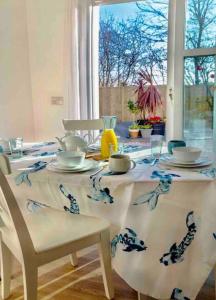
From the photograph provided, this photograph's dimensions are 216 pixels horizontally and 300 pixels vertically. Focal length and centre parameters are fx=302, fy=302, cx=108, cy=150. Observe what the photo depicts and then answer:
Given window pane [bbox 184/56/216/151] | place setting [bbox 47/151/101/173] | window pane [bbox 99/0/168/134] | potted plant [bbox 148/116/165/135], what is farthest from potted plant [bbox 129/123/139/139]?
place setting [bbox 47/151/101/173]

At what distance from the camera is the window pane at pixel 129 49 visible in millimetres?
3473

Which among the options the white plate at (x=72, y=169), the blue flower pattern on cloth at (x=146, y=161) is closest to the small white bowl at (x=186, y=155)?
the blue flower pattern on cloth at (x=146, y=161)

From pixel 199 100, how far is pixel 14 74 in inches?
82.6

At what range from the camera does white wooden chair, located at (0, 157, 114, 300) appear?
1.20 m

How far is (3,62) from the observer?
332cm

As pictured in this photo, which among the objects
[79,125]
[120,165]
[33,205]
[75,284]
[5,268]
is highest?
[79,125]

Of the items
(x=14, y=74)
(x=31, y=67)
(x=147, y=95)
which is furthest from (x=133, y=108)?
(x=14, y=74)

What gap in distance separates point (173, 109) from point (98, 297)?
2.17 m

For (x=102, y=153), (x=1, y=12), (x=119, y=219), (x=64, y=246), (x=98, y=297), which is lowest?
(x=98, y=297)

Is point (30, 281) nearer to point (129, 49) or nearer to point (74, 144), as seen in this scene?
point (74, 144)

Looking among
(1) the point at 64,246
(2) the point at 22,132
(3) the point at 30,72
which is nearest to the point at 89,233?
(1) the point at 64,246

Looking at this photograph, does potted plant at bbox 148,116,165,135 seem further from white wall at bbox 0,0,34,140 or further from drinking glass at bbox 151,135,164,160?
drinking glass at bbox 151,135,164,160

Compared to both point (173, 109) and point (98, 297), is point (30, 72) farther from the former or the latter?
point (98, 297)

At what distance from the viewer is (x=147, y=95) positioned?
4172 millimetres
